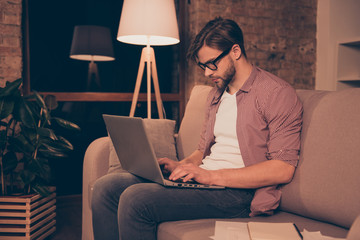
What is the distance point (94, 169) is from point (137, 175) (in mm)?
491

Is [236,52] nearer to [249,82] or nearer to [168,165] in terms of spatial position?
[249,82]

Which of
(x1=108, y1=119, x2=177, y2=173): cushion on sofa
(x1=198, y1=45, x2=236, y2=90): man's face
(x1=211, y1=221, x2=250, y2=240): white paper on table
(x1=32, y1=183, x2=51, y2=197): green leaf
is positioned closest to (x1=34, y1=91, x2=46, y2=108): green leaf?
(x1=32, y1=183, x2=51, y2=197): green leaf

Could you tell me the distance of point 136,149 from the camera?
4.79ft

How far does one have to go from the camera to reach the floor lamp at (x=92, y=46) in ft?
10.6

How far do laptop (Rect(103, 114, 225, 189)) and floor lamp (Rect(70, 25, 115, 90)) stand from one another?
1771 millimetres

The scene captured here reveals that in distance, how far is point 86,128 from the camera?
3.37 metres

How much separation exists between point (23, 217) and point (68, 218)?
0.55 metres

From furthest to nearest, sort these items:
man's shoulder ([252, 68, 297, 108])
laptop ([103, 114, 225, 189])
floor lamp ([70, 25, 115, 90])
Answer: floor lamp ([70, 25, 115, 90]) < man's shoulder ([252, 68, 297, 108]) < laptop ([103, 114, 225, 189])

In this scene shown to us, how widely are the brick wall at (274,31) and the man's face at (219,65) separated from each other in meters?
1.78

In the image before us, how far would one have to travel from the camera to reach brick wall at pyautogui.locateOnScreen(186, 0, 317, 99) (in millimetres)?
3502

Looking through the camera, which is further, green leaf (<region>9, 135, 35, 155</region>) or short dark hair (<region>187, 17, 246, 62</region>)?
green leaf (<region>9, 135, 35, 155</region>)

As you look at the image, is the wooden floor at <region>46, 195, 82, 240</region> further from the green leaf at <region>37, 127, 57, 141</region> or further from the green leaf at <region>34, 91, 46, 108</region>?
the green leaf at <region>34, 91, 46, 108</region>

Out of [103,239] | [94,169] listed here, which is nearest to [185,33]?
[94,169]

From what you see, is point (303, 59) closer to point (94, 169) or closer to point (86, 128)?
point (86, 128)
